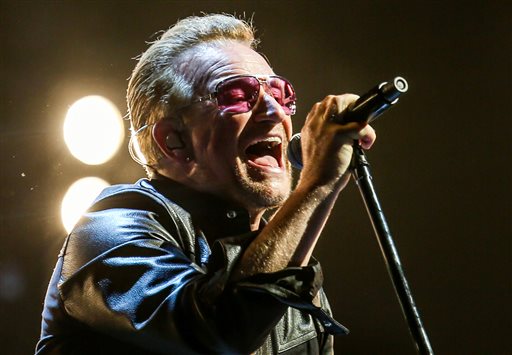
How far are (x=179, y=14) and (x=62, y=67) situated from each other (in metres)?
0.68

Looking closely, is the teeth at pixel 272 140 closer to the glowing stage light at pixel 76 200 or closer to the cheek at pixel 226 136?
the cheek at pixel 226 136

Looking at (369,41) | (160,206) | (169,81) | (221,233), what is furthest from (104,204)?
(369,41)

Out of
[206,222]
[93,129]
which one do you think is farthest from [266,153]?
[93,129]

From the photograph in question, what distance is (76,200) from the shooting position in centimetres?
329

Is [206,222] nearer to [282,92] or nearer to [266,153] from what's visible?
[266,153]

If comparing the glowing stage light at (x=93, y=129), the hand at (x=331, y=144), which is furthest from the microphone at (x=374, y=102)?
the glowing stage light at (x=93, y=129)

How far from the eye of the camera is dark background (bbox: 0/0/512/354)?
10.2ft

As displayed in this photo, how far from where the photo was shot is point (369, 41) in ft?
10.4

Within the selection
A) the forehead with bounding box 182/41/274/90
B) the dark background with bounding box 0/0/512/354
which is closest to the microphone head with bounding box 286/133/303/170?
the forehead with bounding box 182/41/274/90

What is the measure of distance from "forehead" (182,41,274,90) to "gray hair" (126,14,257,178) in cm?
4

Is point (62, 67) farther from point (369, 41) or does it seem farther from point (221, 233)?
point (221, 233)

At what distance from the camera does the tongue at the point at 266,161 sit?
1766 mm

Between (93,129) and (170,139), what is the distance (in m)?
1.56

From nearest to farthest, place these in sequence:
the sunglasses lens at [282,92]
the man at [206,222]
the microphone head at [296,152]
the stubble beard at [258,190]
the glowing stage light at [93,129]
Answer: the man at [206,222]
the microphone head at [296,152]
the stubble beard at [258,190]
the sunglasses lens at [282,92]
the glowing stage light at [93,129]
